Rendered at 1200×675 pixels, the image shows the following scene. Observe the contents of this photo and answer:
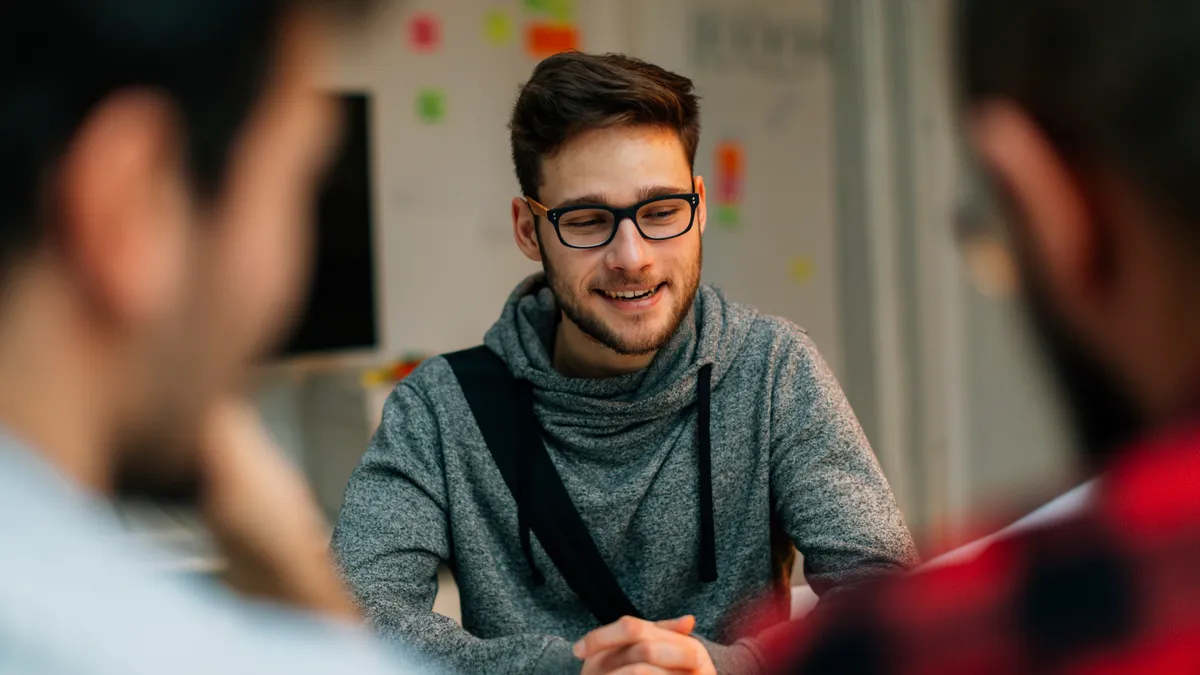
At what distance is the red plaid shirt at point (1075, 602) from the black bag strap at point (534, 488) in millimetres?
919

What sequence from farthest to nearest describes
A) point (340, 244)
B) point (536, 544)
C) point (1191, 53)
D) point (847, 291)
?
1. point (847, 291)
2. point (340, 244)
3. point (536, 544)
4. point (1191, 53)

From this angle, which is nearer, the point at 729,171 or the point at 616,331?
the point at 616,331

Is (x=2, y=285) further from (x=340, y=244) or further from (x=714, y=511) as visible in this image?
(x=340, y=244)

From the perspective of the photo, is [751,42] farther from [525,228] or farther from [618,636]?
[618,636]

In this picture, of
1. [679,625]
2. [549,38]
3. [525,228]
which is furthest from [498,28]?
[679,625]

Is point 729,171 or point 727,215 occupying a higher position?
point 729,171

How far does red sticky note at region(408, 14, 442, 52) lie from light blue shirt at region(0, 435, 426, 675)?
287 centimetres

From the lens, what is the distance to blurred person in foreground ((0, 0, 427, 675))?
459mm

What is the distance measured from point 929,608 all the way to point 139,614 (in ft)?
1.06

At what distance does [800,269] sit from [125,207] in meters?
3.53

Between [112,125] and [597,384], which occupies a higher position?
[112,125]

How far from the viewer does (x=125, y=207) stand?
483mm

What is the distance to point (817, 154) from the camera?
3.91 meters

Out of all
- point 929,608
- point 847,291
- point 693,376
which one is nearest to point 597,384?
point 693,376
